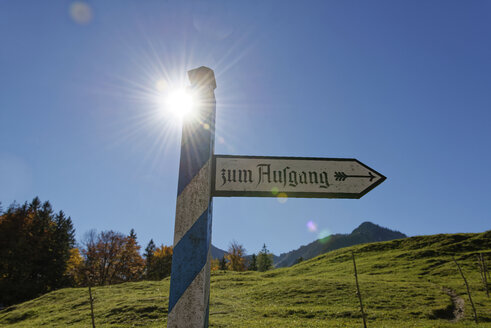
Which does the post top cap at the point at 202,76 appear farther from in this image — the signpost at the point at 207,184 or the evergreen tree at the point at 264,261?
the evergreen tree at the point at 264,261

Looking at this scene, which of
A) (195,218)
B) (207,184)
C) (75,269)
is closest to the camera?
(195,218)

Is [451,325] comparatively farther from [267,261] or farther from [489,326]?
[267,261]

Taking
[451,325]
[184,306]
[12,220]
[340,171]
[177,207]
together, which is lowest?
[451,325]

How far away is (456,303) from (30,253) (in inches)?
2026

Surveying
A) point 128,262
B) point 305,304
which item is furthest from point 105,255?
point 305,304

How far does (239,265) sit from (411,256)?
39.7 metres

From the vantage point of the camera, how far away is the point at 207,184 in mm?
2309

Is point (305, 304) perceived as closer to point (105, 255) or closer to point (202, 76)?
point (202, 76)

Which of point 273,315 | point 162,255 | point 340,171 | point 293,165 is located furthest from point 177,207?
point 162,255

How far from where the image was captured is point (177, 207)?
2213 mm

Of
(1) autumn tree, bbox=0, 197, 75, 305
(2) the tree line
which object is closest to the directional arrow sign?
(2) the tree line

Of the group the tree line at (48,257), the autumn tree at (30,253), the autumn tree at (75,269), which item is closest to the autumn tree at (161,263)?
the tree line at (48,257)

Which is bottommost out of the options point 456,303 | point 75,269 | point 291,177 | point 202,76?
point 456,303

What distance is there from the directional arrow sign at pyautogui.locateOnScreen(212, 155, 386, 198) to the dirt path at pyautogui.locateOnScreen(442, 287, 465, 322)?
1833cm
